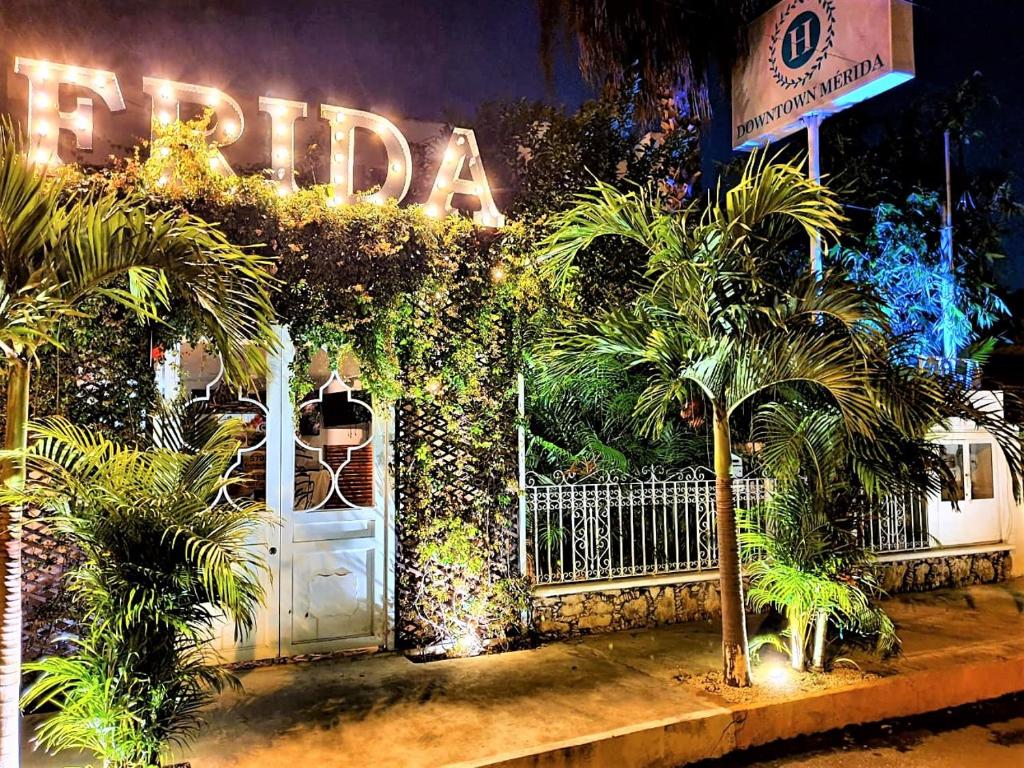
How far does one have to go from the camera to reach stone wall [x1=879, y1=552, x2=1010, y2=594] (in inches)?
348

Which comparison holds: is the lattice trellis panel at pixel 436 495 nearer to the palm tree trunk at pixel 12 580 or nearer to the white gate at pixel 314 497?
the white gate at pixel 314 497

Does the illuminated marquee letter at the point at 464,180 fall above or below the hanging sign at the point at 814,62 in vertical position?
below

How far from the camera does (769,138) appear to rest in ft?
30.0

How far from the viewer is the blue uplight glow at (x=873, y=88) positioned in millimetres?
7551

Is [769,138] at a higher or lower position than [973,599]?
higher

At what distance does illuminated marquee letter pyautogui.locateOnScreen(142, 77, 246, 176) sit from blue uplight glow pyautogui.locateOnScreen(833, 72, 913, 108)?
603cm

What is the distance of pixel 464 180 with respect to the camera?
6.84m

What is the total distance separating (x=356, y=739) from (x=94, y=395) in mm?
3081

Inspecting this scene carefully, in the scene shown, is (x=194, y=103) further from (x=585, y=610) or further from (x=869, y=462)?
(x=869, y=462)

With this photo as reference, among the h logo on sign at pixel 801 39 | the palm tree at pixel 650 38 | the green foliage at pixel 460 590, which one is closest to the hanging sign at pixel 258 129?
the green foliage at pixel 460 590

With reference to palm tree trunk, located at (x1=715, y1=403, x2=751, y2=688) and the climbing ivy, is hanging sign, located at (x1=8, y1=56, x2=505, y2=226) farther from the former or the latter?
palm tree trunk, located at (x1=715, y1=403, x2=751, y2=688)

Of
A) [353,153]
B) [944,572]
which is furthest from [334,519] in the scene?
[944,572]

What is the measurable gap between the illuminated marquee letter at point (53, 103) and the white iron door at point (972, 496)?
31.2 feet

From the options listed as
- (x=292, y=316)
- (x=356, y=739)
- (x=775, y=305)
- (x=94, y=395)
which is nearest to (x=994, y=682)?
(x=775, y=305)
